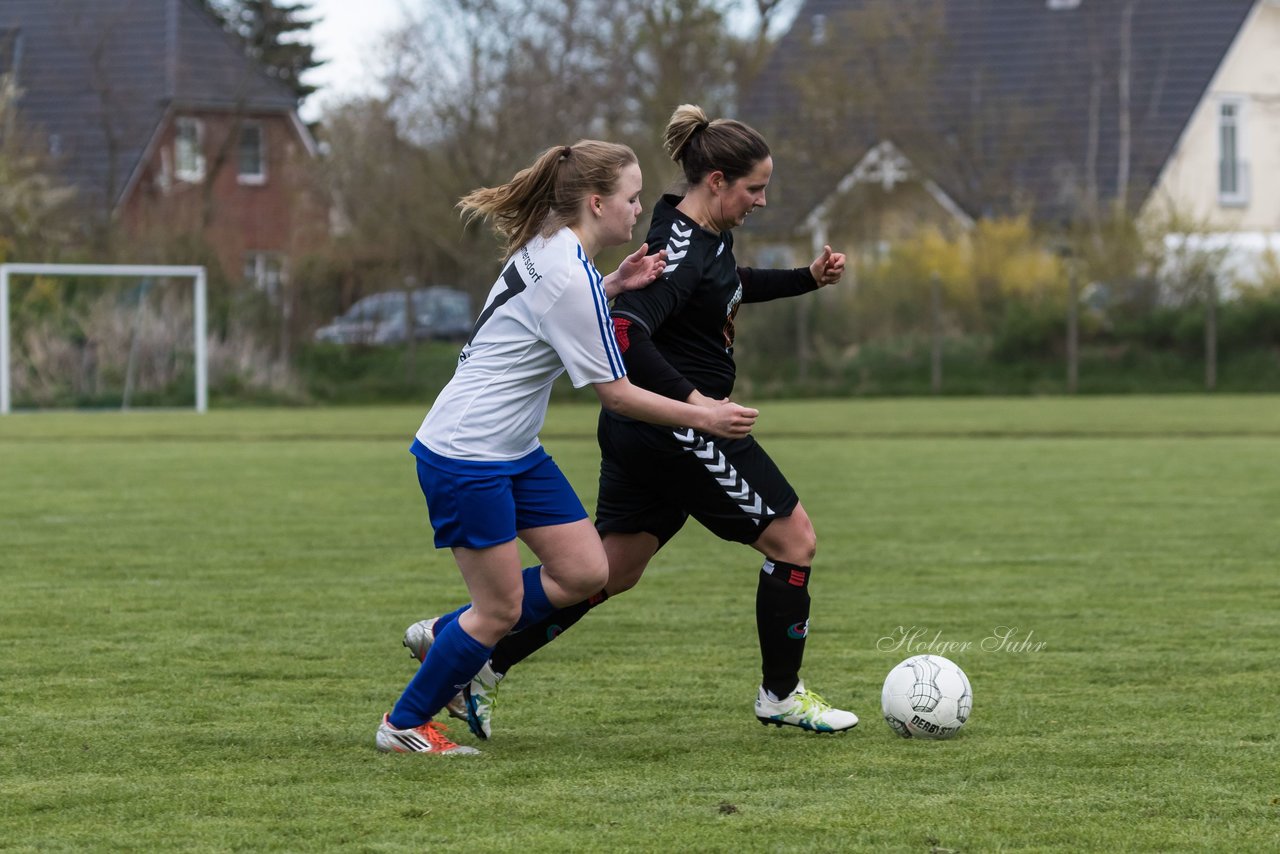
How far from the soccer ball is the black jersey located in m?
1.01

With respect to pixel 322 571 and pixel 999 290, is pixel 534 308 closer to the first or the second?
pixel 322 571

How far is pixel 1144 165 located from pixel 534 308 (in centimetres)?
3934

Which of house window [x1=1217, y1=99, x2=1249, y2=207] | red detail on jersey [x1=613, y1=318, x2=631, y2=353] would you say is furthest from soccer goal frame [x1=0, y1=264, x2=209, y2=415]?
house window [x1=1217, y1=99, x2=1249, y2=207]

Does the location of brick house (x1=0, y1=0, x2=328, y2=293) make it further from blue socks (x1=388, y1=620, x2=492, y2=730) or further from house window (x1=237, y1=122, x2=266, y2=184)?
blue socks (x1=388, y1=620, x2=492, y2=730)

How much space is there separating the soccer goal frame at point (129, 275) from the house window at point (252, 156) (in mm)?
15748

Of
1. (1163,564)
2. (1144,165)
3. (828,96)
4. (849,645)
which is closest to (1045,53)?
(1144,165)

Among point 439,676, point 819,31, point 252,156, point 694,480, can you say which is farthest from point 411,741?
point 252,156

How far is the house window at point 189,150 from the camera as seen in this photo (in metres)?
A: 42.9

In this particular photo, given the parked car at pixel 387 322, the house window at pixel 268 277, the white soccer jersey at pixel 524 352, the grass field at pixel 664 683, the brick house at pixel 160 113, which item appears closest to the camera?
the grass field at pixel 664 683

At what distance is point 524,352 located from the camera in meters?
4.98

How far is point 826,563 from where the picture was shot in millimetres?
9594

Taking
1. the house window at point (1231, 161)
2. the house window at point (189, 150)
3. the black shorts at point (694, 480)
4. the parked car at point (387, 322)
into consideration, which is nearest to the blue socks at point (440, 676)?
the black shorts at point (694, 480)

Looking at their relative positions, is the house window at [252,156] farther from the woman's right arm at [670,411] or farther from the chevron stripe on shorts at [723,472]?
the woman's right arm at [670,411]

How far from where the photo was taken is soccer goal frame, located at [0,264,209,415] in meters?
27.8
